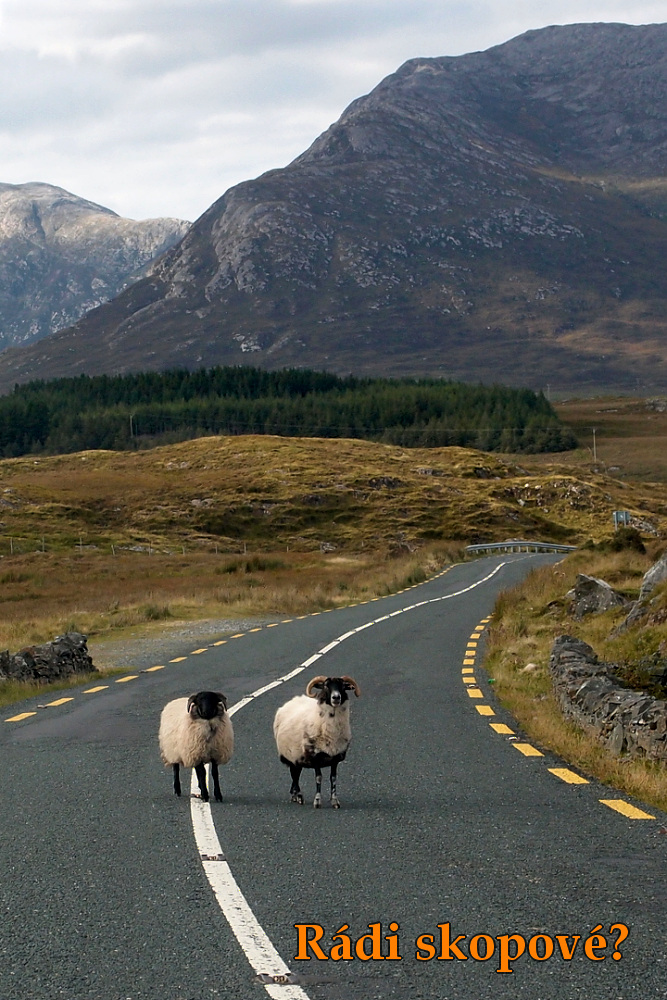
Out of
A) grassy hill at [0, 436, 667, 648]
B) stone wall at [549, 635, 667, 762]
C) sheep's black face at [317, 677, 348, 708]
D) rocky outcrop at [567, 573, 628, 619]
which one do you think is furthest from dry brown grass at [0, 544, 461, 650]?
sheep's black face at [317, 677, 348, 708]

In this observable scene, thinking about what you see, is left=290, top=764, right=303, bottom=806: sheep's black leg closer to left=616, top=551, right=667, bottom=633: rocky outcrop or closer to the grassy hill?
left=616, top=551, right=667, bottom=633: rocky outcrop

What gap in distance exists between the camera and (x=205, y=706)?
32.0 feet

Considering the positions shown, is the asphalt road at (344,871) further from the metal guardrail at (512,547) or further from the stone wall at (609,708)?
the metal guardrail at (512,547)

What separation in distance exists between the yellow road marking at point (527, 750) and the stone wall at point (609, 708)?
2.28 feet

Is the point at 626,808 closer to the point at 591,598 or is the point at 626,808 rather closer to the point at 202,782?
the point at 202,782

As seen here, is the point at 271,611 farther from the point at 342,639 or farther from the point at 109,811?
the point at 109,811

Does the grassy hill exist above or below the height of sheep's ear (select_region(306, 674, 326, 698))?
below

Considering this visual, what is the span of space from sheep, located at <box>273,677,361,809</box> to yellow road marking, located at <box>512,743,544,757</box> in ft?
10.3

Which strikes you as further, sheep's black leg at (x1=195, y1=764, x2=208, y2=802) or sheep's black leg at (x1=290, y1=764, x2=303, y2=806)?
sheep's black leg at (x1=195, y1=764, x2=208, y2=802)

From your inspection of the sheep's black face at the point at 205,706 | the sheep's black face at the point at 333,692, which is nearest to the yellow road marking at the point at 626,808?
the sheep's black face at the point at 333,692

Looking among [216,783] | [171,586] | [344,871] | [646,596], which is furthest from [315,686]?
[171,586]

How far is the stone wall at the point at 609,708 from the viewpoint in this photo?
11.4 meters

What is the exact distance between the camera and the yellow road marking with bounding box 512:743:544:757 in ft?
40.2

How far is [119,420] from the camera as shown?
186750 mm
